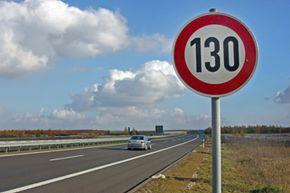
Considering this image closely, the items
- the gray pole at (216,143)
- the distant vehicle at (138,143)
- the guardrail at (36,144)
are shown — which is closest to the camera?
the gray pole at (216,143)

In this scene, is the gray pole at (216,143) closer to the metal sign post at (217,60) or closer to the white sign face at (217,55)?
the metal sign post at (217,60)

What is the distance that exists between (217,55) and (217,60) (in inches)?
1.7

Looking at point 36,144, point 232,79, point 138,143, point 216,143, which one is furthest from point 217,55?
point 138,143

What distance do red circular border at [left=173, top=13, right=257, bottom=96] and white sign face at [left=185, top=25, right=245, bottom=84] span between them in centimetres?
3

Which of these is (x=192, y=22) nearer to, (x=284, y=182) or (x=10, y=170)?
(x=284, y=182)

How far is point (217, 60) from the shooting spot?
12.4ft

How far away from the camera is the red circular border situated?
12.3ft

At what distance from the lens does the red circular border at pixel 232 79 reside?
12.3ft

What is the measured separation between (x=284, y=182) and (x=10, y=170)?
10.8 meters

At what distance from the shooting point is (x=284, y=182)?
1599cm

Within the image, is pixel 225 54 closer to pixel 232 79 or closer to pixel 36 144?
pixel 232 79

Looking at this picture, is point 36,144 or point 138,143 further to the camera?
point 138,143

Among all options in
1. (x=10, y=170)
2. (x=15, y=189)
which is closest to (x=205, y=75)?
(x=15, y=189)

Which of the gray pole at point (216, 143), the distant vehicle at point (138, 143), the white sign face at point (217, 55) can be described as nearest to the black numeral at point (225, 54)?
the white sign face at point (217, 55)
